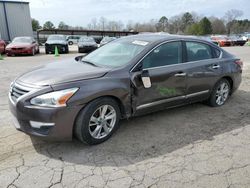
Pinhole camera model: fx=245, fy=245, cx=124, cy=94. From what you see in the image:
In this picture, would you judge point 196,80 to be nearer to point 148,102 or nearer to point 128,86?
point 148,102

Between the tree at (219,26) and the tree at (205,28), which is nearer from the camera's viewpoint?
the tree at (205,28)

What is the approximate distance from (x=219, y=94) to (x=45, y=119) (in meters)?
3.82

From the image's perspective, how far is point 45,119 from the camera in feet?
10.0

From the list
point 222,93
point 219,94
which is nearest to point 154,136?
point 219,94

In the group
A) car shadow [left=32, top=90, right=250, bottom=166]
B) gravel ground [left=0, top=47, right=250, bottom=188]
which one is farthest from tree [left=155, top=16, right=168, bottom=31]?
gravel ground [left=0, top=47, right=250, bottom=188]

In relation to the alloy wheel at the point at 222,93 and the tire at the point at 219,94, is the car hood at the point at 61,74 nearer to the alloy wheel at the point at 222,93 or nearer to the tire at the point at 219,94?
the tire at the point at 219,94

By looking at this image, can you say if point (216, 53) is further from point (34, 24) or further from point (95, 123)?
point (34, 24)

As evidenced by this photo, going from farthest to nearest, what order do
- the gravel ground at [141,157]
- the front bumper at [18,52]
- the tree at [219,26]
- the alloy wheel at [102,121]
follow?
the tree at [219,26], the front bumper at [18,52], the alloy wheel at [102,121], the gravel ground at [141,157]

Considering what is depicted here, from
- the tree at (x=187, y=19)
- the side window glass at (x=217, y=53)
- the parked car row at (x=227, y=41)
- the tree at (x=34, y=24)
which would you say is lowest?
the parked car row at (x=227, y=41)

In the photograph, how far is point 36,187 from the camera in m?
2.62

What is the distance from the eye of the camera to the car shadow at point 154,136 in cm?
324

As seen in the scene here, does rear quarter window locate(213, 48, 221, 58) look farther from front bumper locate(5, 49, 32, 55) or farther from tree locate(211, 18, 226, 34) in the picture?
tree locate(211, 18, 226, 34)

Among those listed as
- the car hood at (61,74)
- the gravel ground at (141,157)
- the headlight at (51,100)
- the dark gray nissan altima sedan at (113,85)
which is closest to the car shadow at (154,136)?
the gravel ground at (141,157)

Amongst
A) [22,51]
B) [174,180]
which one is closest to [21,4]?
[22,51]
